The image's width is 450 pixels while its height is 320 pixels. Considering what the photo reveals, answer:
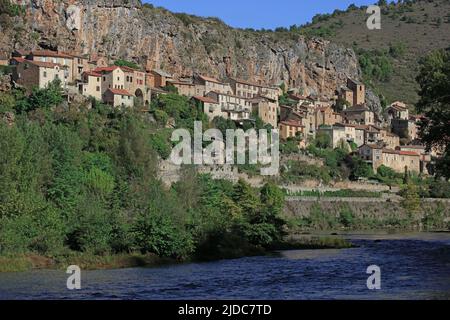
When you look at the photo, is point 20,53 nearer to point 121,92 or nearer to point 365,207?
point 121,92

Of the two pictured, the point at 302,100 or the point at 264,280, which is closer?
the point at 264,280

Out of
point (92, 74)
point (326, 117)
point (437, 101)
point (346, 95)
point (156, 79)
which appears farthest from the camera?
point (346, 95)

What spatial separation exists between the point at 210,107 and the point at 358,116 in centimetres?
3612

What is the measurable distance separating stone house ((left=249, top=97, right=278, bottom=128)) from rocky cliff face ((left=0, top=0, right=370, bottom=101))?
34.0 feet

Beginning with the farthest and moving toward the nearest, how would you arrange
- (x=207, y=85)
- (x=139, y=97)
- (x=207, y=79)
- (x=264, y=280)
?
1. (x=207, y=79)
2. (x=207, y=85)
3. (x=139, y=97)
4. (x=264, y=280)

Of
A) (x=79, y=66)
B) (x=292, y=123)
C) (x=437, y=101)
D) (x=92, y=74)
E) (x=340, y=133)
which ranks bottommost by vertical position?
(x=437, y=101)

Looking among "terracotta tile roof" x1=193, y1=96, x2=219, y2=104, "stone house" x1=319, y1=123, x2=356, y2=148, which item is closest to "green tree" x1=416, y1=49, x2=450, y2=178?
"terracotta tile roof" x1=193, y1=96, x2=219, y2=104

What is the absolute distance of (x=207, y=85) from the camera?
4530 inches

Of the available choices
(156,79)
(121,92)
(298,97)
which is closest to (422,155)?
(298,97)

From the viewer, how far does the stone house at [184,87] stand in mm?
111375

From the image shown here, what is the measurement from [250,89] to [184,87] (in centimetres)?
1613

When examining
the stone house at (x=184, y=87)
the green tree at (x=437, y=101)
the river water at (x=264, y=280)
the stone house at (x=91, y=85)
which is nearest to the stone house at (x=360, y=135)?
the stone house at (x=184, y=87)

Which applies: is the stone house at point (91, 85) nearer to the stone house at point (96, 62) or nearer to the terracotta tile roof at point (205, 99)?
the stone house at point (96, 62)

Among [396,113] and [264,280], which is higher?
[396,113]
